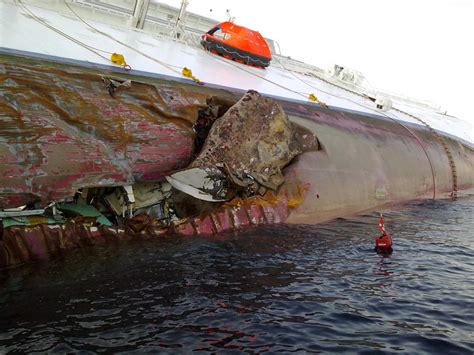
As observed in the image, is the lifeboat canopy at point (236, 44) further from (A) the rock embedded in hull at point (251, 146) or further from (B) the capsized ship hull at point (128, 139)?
(A) the rock embedded in hull at point (251, 146)

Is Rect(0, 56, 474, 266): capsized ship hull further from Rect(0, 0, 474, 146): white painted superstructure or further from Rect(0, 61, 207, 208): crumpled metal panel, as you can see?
Rect(0, 0, 474, 146): white painted superstructure

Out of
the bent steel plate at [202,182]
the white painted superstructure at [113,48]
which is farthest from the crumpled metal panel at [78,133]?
the white painted superstructure at [113,48]

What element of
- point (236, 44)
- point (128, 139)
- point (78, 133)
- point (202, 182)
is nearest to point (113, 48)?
point (128, 139)

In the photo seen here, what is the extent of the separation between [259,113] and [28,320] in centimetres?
528

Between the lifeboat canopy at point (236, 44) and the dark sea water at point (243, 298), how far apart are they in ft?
28.5

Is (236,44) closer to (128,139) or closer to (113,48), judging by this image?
(113,48)

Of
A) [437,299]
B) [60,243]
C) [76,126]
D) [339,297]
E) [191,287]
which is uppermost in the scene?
[76,126]

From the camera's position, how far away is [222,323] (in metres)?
4.00

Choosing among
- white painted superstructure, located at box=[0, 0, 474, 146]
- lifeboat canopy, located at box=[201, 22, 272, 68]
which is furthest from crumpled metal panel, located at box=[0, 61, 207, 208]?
lifeboat canopy, located at box=[201, 22, 272, 68]

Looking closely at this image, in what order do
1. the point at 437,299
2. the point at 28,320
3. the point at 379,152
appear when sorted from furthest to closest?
the point at 379,152 → the point at 437,299 → the point at 28,320

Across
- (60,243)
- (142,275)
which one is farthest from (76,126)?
(142,275)

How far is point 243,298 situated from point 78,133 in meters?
3.38

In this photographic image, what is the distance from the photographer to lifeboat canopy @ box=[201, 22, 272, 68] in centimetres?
1363

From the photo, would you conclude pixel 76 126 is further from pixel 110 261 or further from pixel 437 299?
pixel 437 299
